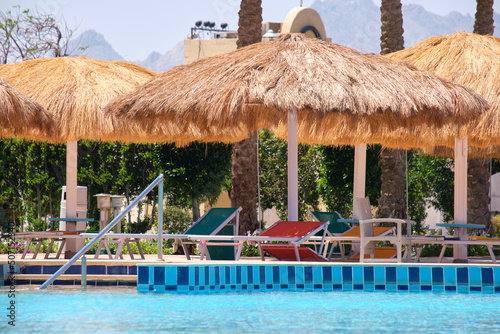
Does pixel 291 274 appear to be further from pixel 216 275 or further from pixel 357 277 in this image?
pixel 216 275

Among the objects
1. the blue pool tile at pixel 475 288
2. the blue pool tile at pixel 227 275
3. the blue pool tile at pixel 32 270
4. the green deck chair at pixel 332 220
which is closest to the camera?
the blue pool tile at pixel 227 275

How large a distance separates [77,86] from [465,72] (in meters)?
5.84

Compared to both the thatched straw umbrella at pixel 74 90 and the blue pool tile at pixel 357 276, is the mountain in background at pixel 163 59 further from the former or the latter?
the blue pool tile at pixel 357 276

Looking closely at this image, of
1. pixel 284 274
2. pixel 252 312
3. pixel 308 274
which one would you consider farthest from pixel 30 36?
pixel 252 312

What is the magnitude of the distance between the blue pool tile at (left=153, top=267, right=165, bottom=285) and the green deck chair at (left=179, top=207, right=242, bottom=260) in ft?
6.61

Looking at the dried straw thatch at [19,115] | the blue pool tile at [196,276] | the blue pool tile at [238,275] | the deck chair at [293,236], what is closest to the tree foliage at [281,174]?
the dried straw thatch at [19,115]

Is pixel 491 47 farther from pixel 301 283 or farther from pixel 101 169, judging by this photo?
pixel 101 169

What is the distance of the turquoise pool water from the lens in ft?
15.8

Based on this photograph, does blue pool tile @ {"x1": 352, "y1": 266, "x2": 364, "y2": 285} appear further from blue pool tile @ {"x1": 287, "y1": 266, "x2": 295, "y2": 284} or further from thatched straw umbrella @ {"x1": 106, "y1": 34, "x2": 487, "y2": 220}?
thatched straw umbrella @ {"x1": 106, "y1": 34, "x2": 487, "y2": 220}

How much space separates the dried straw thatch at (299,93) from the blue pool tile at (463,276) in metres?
1.96

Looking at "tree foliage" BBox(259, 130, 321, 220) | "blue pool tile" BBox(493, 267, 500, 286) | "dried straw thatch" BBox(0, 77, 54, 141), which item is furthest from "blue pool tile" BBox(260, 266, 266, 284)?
"tree foliage" BBox(259, 130, 321, 220)

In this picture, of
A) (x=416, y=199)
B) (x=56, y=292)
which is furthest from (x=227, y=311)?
(x=416, y=199)

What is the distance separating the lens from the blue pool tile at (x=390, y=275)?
6953 millimetres

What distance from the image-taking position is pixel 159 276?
6.52 m
